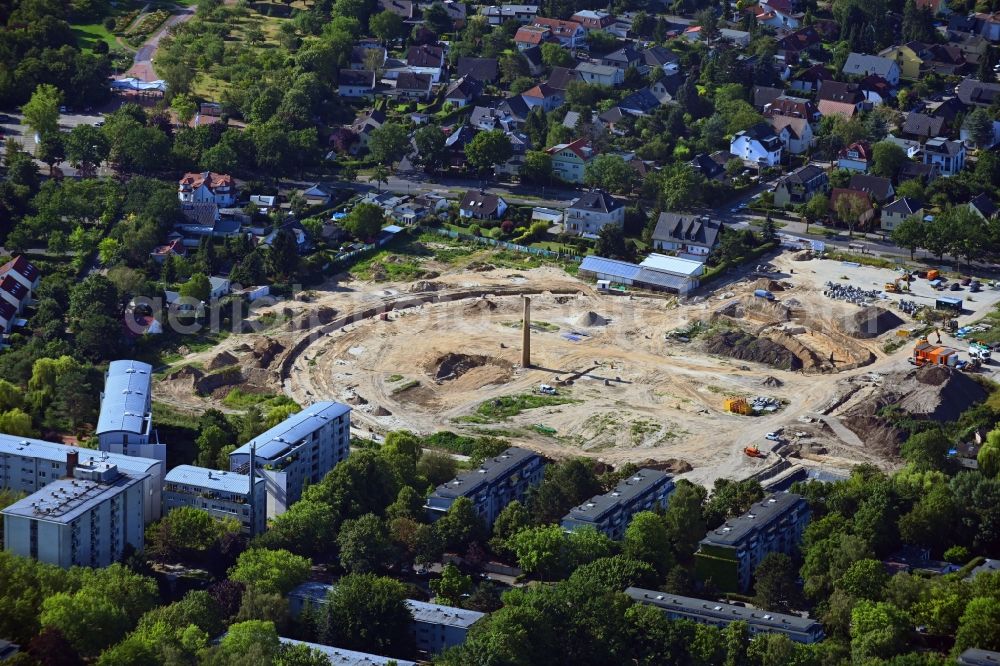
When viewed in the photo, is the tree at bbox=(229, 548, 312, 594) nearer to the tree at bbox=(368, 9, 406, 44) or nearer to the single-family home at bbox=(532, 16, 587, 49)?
the tree at bbox=(368, 9, 406, 44)

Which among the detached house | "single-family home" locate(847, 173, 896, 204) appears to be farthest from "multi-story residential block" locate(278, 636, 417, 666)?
"single-family home" locate(847, 173, 896, 204)

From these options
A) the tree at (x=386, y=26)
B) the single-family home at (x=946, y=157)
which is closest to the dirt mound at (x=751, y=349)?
the single-family home at (x=946, y=157)

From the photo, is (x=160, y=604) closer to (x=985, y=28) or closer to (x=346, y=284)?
(x=346, y=284)

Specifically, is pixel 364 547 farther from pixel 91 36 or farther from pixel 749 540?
pixel 91 36

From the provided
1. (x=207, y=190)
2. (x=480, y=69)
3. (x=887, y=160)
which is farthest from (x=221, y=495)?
(x=480, y=69)

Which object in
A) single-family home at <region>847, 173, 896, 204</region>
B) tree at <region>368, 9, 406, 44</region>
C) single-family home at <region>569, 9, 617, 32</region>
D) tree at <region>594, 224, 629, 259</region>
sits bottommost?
tree at <region>594, 224, 629, 259</region>
